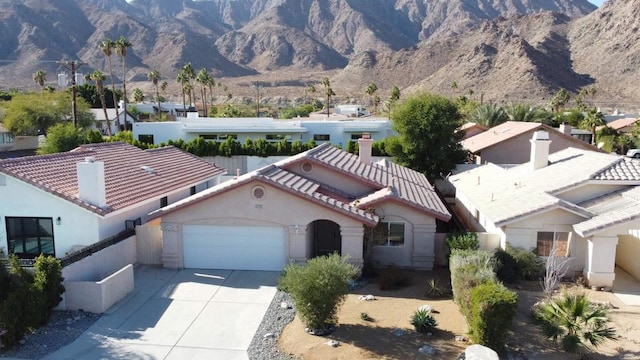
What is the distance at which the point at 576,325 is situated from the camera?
13.1 meters

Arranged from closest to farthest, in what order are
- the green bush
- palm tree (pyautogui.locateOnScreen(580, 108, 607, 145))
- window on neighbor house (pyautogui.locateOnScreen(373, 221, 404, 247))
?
the green bush < window on neighbor house (pyautogui.locateOnScreen(373, 221, 404, 247)) < palm tree (pyautogui.locateOnScreen(580, 108, 607, 145))

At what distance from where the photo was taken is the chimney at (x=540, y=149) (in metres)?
25.4

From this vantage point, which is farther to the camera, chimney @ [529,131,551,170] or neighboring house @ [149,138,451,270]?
chimney @ [529,131,551,170]

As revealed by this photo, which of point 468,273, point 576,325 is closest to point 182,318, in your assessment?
point 468,273

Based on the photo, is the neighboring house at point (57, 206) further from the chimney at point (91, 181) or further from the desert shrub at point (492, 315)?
the desert shrub at point (492, 315)

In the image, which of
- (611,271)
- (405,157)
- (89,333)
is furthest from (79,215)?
(405,157)

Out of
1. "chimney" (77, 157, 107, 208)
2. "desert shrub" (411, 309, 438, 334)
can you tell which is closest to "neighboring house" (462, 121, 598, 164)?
"desert shrub" (411, 309, 438, 334)

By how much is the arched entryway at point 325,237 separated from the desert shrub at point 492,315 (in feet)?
29.6

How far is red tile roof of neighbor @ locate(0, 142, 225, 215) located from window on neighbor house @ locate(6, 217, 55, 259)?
58.8 inches

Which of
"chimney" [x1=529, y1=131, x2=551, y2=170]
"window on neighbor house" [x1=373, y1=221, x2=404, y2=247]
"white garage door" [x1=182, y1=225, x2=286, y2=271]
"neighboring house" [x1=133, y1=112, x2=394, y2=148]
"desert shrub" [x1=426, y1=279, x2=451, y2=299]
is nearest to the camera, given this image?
"desert shrub" [x1=426, y1=279, x2=451, y2=299]

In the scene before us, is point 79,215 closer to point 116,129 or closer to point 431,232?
point 431,232

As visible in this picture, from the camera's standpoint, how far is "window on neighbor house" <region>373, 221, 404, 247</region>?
20422mm

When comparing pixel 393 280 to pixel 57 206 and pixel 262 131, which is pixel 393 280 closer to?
pixel 57 206

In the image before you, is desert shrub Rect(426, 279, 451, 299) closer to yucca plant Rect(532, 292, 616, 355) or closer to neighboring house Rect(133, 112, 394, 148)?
yucca plant Rect(532, 292, 616, 355)
